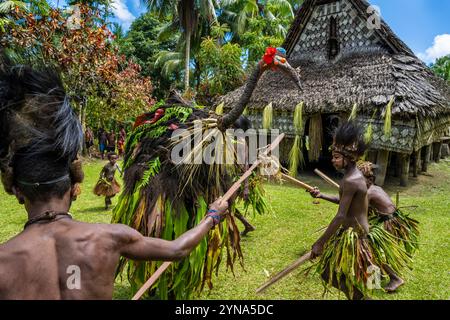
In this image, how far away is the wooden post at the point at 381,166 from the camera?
9.47 meters

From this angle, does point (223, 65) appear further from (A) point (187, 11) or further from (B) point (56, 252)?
(B) point (56, 252)

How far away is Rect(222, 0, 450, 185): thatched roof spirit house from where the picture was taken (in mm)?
9000

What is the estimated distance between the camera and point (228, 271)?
14.4 ft

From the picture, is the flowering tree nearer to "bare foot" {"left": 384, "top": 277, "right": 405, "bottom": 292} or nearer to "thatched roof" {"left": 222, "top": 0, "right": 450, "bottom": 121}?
"thatched roof" {"left": 222, "top": 0, "right": 450, "bottom": 121}

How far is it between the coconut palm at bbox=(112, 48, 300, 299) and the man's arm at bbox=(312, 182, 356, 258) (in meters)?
0.87

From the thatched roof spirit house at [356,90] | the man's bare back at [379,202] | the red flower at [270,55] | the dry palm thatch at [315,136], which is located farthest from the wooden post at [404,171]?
the red flower at [270,55]

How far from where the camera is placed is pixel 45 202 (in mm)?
1535

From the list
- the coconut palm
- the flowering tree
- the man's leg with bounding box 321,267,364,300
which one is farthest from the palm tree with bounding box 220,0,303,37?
the man's leg with bounding box 321,267,364,300

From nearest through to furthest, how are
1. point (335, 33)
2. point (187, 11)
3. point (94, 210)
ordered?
point (94, 210), point (335, 33), point (187, 11)

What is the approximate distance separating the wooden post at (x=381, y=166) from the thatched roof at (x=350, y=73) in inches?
43.7

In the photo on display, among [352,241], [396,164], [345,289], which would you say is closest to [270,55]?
[352,241]

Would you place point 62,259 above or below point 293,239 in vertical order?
above

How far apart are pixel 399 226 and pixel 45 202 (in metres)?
3.74
